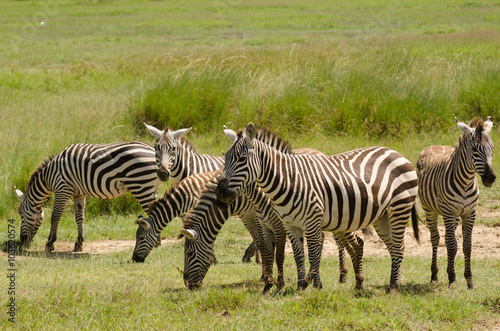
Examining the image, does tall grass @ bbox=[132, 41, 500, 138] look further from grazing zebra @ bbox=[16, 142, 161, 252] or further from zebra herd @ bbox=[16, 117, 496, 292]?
zebra herd @ bbox=[16, 117, 496, 292]

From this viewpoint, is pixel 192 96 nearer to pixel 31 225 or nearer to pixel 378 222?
pixel 31 225

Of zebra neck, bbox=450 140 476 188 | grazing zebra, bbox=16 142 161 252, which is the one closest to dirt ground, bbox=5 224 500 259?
grazing zebra, bbox=16 142 161 252

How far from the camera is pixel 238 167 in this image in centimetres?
553

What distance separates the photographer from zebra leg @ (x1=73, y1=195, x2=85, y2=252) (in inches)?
366

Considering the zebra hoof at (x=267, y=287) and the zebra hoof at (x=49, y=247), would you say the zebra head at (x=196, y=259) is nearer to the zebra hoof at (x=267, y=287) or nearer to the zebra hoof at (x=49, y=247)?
the zebra hoof at (x=267, y=287)

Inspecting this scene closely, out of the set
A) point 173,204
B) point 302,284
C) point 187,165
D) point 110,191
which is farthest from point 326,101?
point 302,284

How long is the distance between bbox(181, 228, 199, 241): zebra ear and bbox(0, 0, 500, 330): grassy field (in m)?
0.59

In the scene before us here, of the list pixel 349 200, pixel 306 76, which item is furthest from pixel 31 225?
pixel 306 76

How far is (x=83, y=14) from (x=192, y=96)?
43327mm

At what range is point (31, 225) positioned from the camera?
9305 mm

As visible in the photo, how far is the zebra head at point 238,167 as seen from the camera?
5465mm

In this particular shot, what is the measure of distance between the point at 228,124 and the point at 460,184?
7877 millimetres

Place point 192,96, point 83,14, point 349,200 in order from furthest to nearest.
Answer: point 83,14 < point 192,96 < point 349,200

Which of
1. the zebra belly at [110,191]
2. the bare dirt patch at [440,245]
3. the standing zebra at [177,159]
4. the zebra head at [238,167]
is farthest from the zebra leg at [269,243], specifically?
the zebra belly at [110,191]
